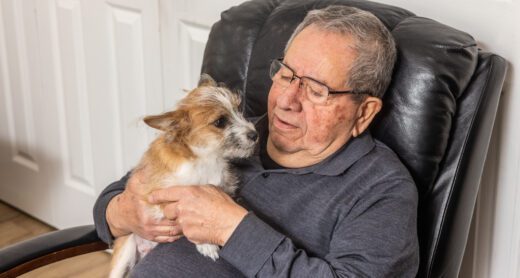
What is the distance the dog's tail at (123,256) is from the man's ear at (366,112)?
0.67 m

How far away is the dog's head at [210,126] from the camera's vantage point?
165cm

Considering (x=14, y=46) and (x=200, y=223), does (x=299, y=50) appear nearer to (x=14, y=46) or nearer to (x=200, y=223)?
(x=200, y=223)

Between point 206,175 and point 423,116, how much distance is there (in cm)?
54

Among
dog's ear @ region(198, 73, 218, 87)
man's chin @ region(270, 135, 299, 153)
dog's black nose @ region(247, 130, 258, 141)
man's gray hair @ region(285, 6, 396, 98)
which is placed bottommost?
man's chin @ region(270, 135, 299, 153)

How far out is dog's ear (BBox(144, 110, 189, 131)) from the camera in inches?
62.6

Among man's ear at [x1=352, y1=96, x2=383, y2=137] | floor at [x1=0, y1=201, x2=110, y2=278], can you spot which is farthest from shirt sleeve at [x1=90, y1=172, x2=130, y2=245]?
floor at [x1=0, y1=201, x2=110, y2=278]

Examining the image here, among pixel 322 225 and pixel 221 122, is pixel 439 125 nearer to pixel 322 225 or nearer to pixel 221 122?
pixel 322 225

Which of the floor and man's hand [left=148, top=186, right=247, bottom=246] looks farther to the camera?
the floor

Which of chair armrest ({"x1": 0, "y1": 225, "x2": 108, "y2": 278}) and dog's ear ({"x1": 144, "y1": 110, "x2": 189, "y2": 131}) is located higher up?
dog's ear ({"x1": 144, "y1": 110, "x2": 189, "y2": 131})

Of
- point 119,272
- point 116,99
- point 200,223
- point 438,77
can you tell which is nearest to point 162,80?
point 116,99

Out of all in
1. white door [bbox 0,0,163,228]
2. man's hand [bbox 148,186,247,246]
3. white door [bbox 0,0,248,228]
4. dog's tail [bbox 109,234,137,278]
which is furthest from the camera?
white door [bbox 0,0,163,228]

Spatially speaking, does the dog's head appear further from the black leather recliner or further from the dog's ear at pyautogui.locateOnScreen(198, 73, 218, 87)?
the black leather recliner

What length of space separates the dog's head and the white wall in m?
0.63

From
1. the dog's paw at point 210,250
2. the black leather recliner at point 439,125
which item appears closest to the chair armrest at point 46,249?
the black leather recliner at point 439,125
